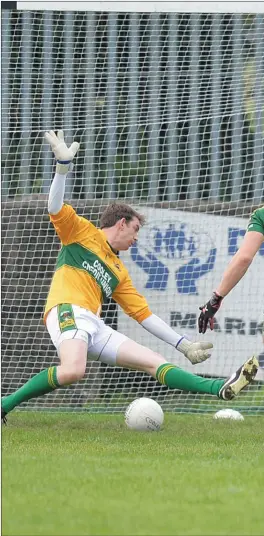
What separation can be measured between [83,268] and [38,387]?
912 millimetres

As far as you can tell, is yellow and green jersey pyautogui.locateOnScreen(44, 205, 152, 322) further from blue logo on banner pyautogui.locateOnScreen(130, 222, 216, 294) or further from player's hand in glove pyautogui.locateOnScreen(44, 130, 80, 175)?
blue logo on banner pyautogui.locateOnScreen(130, 222, 216, 294)

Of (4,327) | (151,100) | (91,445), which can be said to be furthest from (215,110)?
(91,445)

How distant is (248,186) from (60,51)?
225 centimetres

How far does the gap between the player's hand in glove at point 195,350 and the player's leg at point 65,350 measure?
0.66 metres

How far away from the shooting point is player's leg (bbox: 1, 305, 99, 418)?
745cm

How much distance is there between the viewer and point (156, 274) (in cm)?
1024

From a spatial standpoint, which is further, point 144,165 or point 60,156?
point 144,165

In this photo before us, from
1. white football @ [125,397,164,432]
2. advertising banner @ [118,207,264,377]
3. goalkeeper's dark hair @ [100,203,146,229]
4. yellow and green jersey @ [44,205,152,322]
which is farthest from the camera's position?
advertising banner @ [118,207,264,377]

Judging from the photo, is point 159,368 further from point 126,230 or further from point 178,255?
point 178,255

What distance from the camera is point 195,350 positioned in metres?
7.89

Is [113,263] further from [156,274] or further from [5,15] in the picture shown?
[5,15]

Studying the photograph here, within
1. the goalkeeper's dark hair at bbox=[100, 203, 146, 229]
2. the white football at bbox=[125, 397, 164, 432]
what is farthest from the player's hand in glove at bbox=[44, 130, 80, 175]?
the white football at bbox=[125, 397, 164, 432]

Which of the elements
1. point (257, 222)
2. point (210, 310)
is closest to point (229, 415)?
point (210, 310)

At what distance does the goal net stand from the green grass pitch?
253 cm
